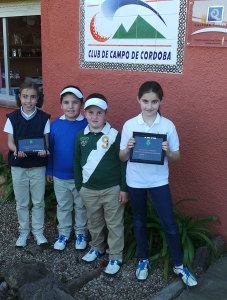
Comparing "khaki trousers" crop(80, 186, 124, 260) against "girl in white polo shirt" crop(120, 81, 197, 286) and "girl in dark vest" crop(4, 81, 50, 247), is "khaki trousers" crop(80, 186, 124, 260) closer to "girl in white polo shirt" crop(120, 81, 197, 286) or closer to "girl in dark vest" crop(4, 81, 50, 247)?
"girl in white polo shirt" crop(120, 81, 197, 286)

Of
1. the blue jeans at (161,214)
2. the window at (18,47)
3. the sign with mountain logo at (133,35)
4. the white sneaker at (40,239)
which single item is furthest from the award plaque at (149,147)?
the window at (18,47)

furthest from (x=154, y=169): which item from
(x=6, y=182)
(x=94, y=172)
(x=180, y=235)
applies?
(x=6, y=182)

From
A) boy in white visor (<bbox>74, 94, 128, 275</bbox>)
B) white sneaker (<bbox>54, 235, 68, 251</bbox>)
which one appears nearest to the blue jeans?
boy in white visor (<bbox>74, 94, 128, 275</bbox>)

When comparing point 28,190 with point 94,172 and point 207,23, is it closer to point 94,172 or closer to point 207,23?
point 94,172

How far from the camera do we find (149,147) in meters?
2.81

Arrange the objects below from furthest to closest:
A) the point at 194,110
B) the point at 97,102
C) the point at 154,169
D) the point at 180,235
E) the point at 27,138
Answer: the point at 194,110, the point at 180,235, the point at 27,138, the point at 97,102, the point at 154,169

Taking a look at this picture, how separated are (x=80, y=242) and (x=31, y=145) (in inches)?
44.7

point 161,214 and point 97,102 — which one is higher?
point 97,102

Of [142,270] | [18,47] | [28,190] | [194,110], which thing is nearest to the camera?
[142,270]

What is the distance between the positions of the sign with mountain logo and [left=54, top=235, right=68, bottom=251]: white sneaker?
1956 mm

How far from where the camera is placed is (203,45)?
333cm

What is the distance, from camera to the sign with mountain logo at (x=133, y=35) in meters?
3.51

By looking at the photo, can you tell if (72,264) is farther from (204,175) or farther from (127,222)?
(204,175)

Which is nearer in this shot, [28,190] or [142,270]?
[142,270]
